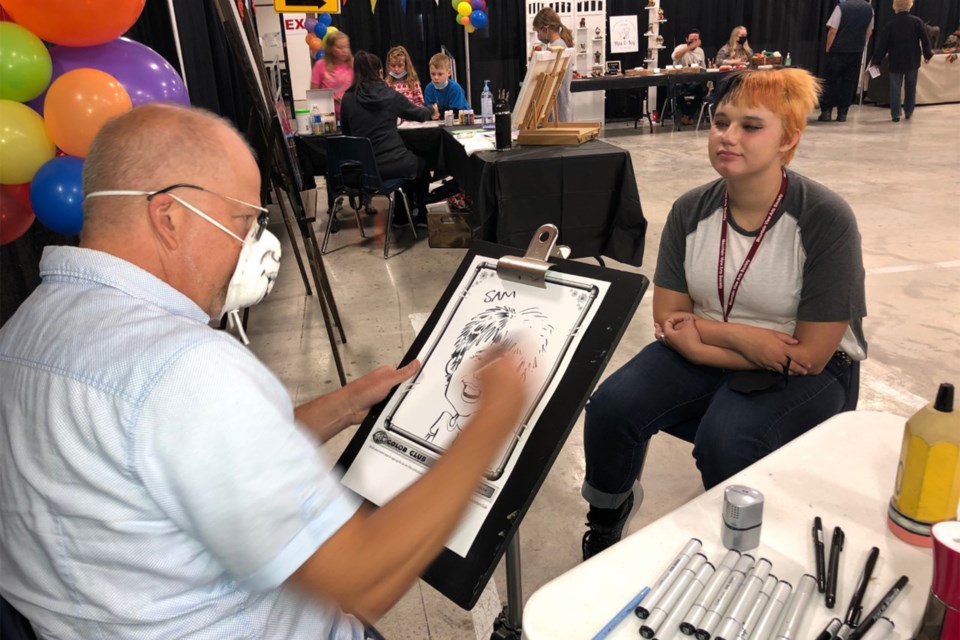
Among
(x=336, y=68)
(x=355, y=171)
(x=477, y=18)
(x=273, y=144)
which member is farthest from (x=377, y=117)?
→ (x=477, y=18)

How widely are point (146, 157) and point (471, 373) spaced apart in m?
0.62

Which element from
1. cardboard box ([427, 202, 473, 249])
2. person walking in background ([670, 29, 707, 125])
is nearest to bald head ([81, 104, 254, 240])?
cardboard box ([427, 202, 473, 249])

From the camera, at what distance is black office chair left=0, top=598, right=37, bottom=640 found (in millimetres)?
827

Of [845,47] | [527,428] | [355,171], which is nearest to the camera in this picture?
[527,428]

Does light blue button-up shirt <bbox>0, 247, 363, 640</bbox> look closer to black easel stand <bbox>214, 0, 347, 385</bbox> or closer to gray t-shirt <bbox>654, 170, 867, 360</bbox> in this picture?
gray t-shirt <bbox>654, 170, 867, 360</bbox>

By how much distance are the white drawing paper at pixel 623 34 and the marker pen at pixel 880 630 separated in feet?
37.4

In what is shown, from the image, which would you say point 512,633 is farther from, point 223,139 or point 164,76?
point 164,76

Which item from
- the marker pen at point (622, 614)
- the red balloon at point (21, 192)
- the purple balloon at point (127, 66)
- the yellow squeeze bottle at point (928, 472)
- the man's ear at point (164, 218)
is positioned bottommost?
the marker pen at point (622, 614)

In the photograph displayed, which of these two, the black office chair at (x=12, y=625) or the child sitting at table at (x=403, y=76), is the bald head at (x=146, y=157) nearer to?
the black office chair at (x=12, y=625)

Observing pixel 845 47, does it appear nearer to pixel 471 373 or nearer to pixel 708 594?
pixel 471 373

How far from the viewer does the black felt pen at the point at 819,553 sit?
894mm

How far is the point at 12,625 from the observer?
83cm

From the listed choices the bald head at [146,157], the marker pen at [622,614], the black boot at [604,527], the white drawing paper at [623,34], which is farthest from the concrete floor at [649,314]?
the white drawing paper at [623,34]

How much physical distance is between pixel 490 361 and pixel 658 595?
1.49ft
